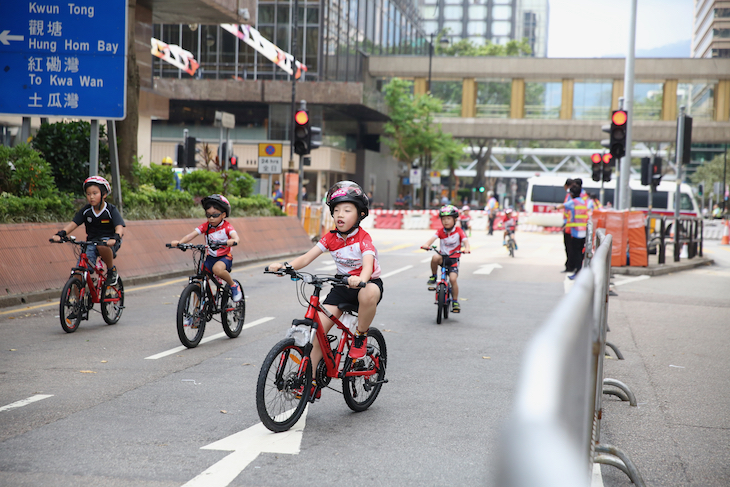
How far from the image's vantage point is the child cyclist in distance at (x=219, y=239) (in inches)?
336

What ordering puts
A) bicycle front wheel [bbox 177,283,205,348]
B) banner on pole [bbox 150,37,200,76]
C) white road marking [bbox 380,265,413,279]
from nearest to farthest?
bicycle front wheel [bbox 177,283,205,348]
white road marking [bbox 380,265,413,279]
banner on pole [bbox 150,37,200,76]

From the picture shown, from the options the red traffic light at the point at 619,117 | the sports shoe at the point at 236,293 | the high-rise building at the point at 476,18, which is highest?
the high-rise building at the point at 476,18

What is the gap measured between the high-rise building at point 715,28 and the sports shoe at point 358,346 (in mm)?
112669

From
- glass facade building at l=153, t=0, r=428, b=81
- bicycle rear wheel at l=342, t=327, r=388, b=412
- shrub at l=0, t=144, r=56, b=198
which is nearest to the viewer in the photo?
bicycle rear wheel at l=342, t=327, r=388, b=412

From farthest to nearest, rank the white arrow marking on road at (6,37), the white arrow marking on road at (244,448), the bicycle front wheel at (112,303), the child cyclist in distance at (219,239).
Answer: the white arrow marking on road at (6,37) < the bicycle front wheel at (112,303) < the child cyclist in distance at (219,239) < the white arrow marking on road at (244,448)

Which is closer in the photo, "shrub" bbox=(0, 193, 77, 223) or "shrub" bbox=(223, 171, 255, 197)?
"shrub" bbox=(0, 193, 77, 223)

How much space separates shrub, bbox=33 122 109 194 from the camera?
15.5 m

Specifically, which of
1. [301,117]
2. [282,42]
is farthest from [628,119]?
[282,42]

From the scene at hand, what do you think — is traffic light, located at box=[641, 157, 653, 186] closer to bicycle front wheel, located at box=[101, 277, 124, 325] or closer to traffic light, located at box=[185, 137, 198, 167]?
traffic light, located at box=[185, 137, 198, 167]

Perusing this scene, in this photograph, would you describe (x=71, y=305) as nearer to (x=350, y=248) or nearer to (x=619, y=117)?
(x=350, y=248)

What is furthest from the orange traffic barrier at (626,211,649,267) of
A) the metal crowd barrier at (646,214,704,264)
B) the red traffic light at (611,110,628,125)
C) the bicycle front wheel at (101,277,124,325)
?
the bicycle front wheel at (101,277,124,325)

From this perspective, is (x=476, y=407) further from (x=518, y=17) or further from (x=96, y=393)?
(x=518, y=17)

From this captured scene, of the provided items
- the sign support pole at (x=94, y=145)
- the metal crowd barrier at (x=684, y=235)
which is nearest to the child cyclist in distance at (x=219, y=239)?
the sign support pole at (x=94, y=145)

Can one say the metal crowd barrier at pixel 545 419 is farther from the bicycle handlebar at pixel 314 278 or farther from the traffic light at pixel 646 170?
the traffic light at pixel 646 170
